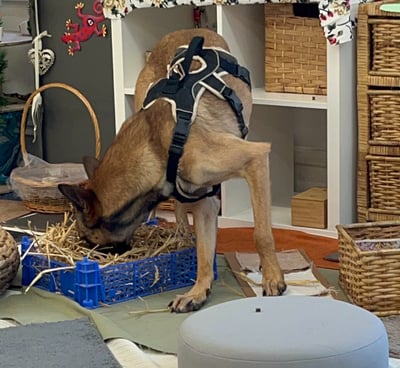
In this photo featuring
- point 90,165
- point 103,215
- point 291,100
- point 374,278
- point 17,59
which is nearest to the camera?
point 374,278

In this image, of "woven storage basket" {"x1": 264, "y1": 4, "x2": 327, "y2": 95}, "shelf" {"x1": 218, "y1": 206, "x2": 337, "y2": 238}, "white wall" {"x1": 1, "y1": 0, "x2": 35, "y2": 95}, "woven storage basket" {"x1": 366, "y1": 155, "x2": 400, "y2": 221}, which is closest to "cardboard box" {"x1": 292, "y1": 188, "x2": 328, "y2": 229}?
"shelf" {"x1": 218, "y1": 206, "x2": 337, "y2": 238}

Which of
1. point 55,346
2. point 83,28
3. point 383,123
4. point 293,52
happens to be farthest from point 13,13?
point 55,346

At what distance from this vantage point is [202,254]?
3.08 meters

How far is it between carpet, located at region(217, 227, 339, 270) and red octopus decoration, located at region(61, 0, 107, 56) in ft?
3.73

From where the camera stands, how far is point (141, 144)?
297 cm

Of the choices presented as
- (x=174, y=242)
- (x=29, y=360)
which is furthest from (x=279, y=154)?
(x=29, y=360)

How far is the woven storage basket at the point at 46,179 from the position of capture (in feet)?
13.9

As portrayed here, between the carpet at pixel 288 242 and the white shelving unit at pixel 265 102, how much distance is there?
0.08m

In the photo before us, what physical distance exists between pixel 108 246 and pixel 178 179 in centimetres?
37

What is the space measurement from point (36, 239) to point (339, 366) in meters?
1.49

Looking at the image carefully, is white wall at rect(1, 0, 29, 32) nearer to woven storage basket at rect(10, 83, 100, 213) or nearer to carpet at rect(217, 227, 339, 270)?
woven storage basket at rect(10, 83, 100, 213)

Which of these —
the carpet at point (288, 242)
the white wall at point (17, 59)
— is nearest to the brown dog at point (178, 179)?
the carpet at point (288, 242)

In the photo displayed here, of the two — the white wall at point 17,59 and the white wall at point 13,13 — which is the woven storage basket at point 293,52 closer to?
the white wall at point 17,59

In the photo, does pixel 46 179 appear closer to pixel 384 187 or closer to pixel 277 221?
pixel 277 221
